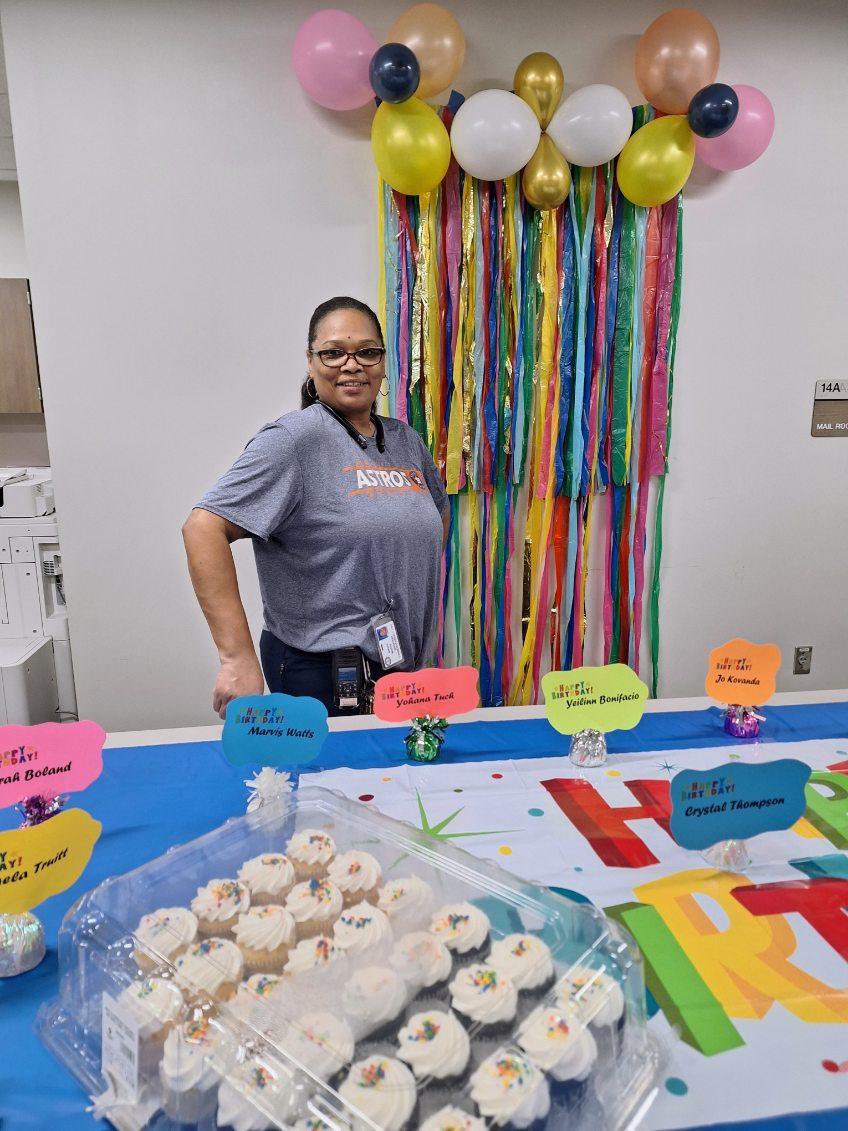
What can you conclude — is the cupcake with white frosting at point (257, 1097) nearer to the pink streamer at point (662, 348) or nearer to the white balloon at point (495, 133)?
the white balloon at point (495, 133)

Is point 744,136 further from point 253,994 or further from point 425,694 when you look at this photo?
point 253,994

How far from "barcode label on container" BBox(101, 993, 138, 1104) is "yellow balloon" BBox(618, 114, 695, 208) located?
2600 millimetres

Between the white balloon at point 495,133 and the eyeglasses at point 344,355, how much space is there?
3.64ft

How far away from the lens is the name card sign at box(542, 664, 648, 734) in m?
1.24

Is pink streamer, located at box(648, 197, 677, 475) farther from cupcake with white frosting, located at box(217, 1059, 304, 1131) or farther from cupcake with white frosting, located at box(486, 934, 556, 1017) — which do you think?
cupcake with white frosting, located at box(217, 1059, 304, 1131)

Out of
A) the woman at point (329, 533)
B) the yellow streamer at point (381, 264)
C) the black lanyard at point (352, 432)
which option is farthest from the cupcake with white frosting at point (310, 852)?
the yellow streamer at point (381, 264)

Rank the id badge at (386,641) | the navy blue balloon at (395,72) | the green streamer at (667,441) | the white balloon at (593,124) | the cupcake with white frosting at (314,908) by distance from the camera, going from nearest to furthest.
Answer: the cupcake with white frosting at (314,908)
the id badge at (386,641)
the navy blue balloon at (395,72)
the white balloon at (593,124)
the green streamer at (667,441)

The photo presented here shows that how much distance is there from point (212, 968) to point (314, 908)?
0.13 metres

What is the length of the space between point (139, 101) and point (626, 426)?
2.00 meters

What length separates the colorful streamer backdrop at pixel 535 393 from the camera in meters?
2.49

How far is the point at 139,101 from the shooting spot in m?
2.36

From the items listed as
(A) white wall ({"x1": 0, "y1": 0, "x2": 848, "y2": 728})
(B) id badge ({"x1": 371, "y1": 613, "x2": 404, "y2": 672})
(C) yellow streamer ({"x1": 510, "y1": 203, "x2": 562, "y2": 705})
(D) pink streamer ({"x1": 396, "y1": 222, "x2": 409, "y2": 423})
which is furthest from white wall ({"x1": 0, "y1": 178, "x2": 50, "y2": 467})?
(B) id badge ({"x1": 371, "y1": 613, "x2": 404, "y2": 672})

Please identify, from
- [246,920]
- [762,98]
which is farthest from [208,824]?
[762,98]

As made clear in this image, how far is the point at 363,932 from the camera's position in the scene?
790mm
